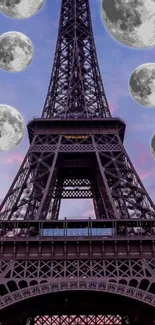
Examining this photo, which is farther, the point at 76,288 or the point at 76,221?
the point at 76,221

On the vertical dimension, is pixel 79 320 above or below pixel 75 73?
below

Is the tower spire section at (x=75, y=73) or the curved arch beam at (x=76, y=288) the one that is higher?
the tower spire section at (x=75, y=73)

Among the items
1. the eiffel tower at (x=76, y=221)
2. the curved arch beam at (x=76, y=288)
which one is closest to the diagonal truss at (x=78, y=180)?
the eiffel tower at (x=76, y=221)

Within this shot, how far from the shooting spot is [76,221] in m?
28.6

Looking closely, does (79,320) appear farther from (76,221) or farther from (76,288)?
(76,288)

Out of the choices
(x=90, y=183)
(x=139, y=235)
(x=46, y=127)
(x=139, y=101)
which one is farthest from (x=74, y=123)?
(x=139, y=101)

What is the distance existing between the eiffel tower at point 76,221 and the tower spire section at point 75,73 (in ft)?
0.30

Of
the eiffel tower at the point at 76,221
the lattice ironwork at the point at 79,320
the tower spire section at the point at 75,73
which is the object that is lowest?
the lattice ironwork at the point at 79,320

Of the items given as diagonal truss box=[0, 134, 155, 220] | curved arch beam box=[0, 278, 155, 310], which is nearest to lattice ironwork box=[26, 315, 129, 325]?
diagonal truss box=[0, 134, 155, 220]

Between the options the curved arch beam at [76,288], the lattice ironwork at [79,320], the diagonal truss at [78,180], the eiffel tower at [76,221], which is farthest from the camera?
the lattice ironwork at [79,320]

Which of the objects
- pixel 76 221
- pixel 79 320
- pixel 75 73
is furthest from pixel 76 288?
pixel 75 73

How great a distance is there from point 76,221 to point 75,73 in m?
16.4

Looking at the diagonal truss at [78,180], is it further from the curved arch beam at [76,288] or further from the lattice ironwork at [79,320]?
the lattice ironwork at [79,320]

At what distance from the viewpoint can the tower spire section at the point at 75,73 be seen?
38500 mm
